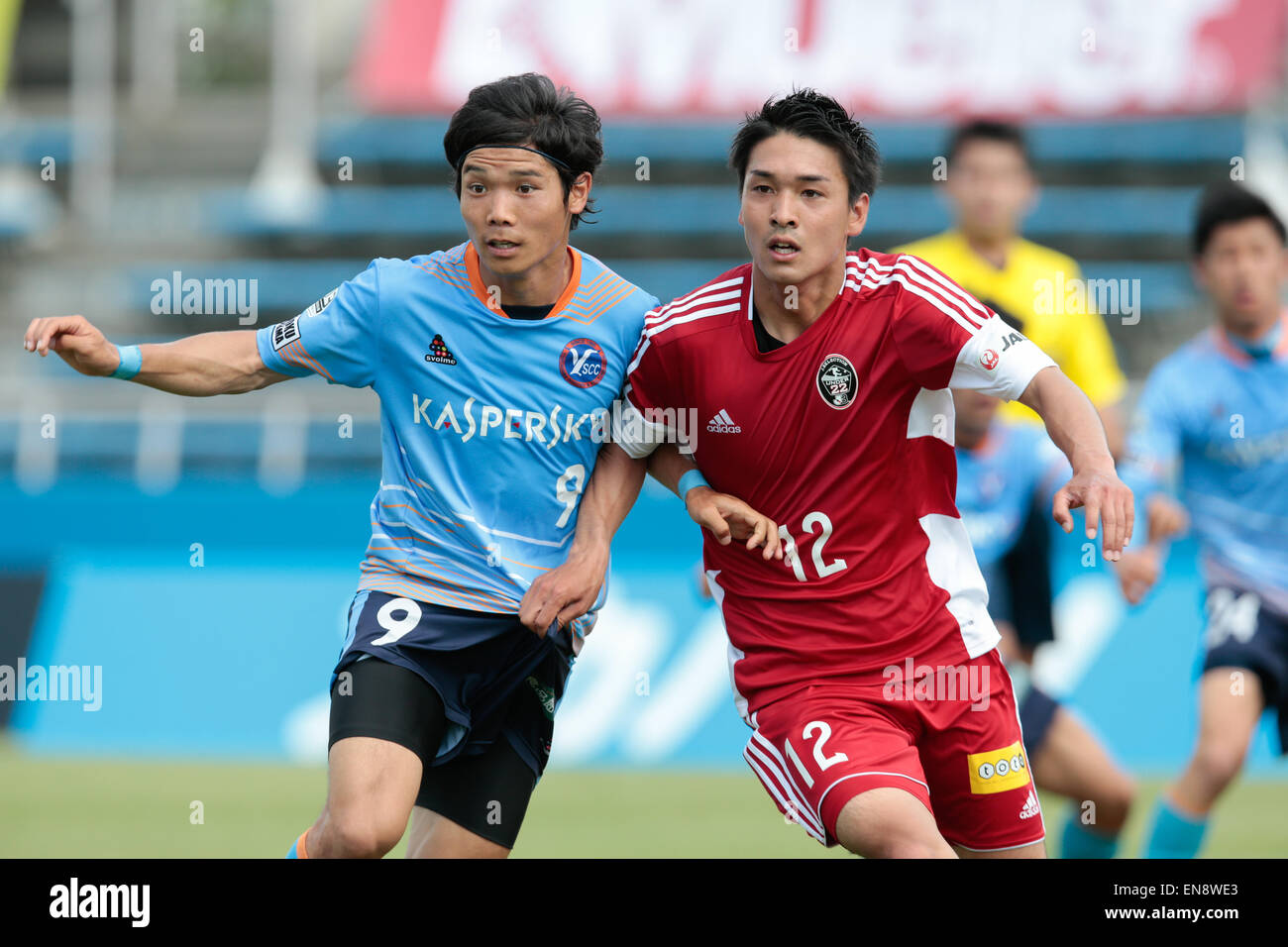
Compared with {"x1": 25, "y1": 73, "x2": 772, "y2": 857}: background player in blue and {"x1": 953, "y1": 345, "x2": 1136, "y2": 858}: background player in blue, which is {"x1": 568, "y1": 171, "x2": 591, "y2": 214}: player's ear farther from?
{"x1": 953, "y1": 345, "x2": 1136, "y2": 858}: background player in blue

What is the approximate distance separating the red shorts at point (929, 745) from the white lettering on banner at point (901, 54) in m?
13.6

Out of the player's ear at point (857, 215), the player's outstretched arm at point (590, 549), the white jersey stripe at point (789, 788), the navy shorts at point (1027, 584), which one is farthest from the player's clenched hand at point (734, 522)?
the navy shorts at point (1027, 584)

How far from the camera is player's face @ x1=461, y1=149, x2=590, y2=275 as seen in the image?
460cm

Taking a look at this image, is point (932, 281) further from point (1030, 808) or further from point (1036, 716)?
point (1036, 716)

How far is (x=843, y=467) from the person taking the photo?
457 cm

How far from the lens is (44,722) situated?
11.5 metres

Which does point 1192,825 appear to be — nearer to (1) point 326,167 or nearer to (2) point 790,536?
(2) point 790,536

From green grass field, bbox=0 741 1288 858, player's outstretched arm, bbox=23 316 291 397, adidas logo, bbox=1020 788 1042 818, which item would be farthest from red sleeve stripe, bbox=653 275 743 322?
green grass field, bbox=0 741 1288 858

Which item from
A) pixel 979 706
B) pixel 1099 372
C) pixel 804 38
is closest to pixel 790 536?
pixel 979 706

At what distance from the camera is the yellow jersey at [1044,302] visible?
728cm

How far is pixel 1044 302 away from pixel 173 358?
4.08 m

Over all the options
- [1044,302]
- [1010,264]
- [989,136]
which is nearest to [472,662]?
[1044,302]

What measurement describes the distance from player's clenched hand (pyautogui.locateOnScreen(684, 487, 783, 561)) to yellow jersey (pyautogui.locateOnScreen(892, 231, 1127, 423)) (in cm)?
302

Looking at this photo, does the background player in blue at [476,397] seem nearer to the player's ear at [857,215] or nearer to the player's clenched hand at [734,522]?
the player's clenched hand at [734,522]
